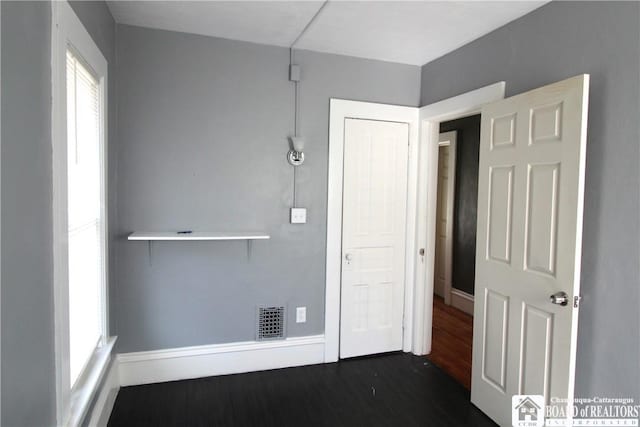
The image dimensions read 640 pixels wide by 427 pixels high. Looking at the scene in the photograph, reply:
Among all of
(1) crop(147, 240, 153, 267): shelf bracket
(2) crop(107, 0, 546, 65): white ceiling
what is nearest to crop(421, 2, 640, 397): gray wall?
(2) crop(107, 0, 546, 65): white ceiling

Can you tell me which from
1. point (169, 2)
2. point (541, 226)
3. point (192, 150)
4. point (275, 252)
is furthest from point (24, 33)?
point (541, 226)

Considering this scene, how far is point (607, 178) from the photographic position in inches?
74.1

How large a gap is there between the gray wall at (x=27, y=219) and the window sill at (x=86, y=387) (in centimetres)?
30

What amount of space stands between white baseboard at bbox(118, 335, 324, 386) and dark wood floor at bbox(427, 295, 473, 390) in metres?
1.06

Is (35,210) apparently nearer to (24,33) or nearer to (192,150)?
(24,33)

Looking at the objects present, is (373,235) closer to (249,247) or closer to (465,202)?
(249,247)

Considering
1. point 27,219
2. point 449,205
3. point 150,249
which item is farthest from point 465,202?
point 27,219

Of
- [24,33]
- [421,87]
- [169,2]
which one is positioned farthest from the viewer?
[421,87]

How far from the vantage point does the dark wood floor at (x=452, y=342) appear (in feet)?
10.3

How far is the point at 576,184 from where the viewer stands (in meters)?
1.87

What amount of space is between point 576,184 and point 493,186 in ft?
1.86

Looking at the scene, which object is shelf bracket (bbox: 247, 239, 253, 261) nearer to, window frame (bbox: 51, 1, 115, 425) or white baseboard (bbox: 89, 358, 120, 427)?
white baseboard (bbox: 89, 358, 120, 427)

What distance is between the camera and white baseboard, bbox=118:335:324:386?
2758 mm

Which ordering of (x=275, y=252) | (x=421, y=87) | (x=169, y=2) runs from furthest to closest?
(x=421, y=87), (x=275, y=252), (x=169, y=2)
